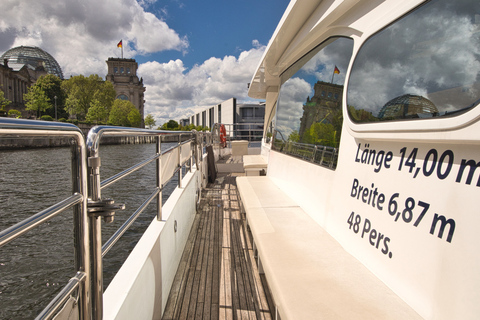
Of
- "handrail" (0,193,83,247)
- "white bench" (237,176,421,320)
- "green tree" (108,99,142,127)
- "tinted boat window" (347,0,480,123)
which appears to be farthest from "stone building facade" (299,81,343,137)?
"green tree" (108,99,142,127)

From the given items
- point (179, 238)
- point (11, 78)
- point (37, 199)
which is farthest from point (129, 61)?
point (179, 238)

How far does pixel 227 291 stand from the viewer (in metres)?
2.29

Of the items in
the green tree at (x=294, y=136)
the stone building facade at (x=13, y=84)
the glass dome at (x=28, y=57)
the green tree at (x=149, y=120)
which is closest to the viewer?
the green tree at (x=294, y=136)

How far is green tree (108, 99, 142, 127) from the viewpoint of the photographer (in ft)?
200

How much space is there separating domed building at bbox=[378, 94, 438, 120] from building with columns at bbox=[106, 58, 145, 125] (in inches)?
4180

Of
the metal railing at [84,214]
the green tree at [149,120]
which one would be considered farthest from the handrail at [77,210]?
the green tree at [149,120]

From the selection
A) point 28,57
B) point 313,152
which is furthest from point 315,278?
point 28,57

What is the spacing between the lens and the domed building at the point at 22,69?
230 feet

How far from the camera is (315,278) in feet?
4.22

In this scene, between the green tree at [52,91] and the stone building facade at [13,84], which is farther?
the stone building facade at [13,84]

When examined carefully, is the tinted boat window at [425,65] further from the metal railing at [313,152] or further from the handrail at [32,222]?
the handrail at [32,222]

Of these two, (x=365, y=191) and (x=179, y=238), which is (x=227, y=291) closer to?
(x=179, y=238)

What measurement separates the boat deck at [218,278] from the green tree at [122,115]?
62504 mm

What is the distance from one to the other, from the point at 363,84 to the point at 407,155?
56 centimetres
